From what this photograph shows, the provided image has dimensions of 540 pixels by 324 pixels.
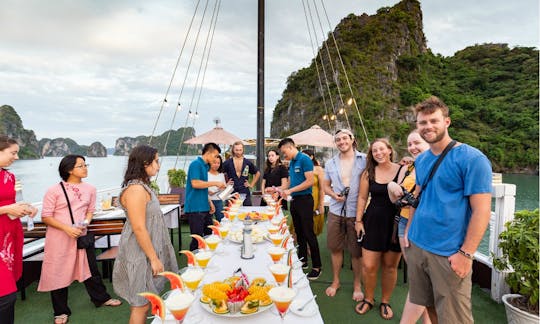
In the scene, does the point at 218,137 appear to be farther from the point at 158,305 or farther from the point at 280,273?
the point at 158,305

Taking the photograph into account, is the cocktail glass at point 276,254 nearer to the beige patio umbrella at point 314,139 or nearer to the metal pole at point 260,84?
the metal pole at point 260,84

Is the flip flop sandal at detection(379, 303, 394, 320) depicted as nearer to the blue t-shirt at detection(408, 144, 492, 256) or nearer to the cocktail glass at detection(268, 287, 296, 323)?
the blue t-shirt at detection(408, 144, 492, 256)

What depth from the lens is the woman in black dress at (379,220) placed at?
2.42 m

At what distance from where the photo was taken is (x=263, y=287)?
1.33m

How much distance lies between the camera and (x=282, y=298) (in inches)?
43.9

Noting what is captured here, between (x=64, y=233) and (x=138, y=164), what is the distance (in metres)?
1.54

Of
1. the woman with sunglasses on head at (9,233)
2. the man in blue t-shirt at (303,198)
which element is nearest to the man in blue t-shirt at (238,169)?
the man in blue t-shirt at (303,198)

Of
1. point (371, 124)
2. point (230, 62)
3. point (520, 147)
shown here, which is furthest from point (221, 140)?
point (520, 147)

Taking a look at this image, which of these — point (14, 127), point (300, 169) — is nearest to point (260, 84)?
point (300, 169)

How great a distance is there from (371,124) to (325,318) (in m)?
42.5

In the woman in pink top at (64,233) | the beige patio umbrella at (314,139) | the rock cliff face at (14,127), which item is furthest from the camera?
the rock cliff face at (14,127)

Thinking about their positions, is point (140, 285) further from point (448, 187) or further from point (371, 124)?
point (371, 124)

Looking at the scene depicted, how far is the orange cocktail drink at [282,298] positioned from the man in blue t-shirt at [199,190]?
2246 millimetres

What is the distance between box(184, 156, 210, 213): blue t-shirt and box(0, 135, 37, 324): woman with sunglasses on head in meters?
1.60
